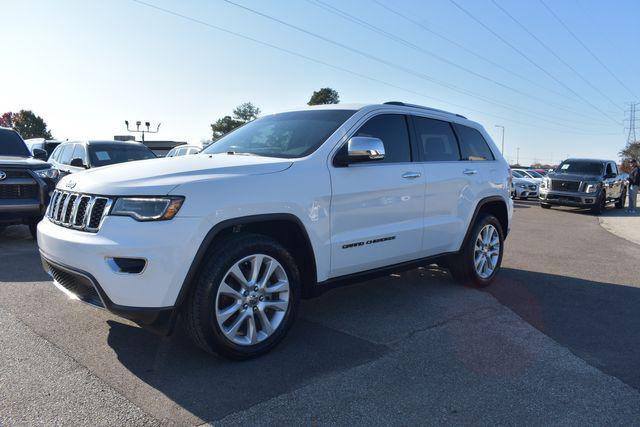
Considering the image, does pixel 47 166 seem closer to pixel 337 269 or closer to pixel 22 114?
pixel 337 269

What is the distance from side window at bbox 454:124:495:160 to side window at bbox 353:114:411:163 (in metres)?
1.06

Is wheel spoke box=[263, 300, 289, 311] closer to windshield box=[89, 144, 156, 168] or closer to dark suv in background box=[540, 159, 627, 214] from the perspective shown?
windshield box=[89, 144, 156, 168]

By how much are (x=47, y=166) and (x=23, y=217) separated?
0.94 metres

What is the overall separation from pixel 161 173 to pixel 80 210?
61 centimetres

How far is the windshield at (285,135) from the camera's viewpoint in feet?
13.3

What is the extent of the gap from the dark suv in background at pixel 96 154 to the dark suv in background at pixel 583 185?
538 inches

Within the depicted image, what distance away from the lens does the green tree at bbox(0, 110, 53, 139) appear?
2820 inches

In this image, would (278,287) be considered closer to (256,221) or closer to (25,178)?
(256,221)

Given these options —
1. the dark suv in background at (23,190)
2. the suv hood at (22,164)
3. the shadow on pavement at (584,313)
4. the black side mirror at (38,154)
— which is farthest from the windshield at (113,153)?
the shadow on pavement at (584,313)

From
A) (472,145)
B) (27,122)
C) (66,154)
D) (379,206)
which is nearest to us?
(379,206)

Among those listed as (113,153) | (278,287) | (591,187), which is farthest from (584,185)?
(278,287)

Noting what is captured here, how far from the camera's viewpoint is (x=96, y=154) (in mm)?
9312

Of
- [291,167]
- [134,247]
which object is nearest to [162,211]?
[134,247]

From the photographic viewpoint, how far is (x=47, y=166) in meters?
7.70
